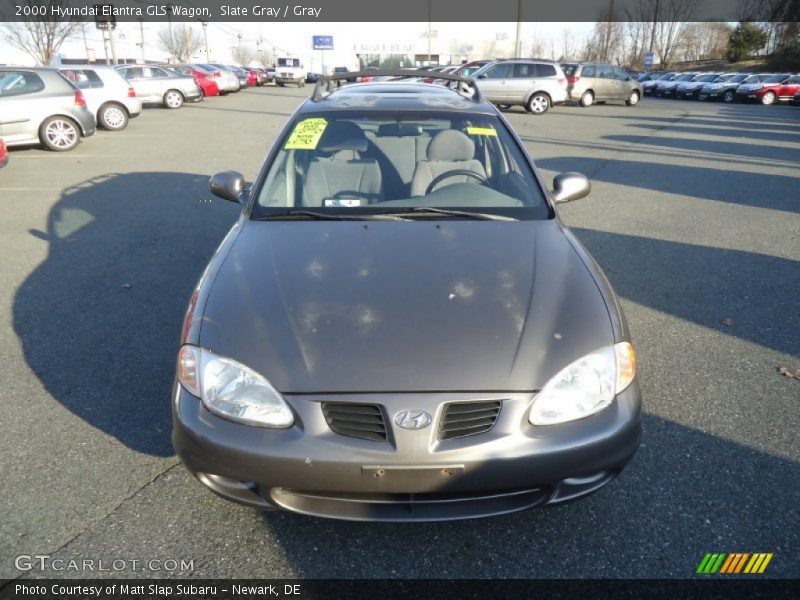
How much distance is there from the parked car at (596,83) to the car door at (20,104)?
62.5ft

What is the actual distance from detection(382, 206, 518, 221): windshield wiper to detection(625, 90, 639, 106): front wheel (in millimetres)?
25509

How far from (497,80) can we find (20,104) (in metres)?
15.0

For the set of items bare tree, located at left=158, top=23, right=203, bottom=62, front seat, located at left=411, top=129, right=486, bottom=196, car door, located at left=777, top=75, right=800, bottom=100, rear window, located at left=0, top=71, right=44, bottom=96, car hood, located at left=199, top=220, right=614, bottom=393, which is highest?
bare tree, located at left=158, top=23, right=203, bottom=62

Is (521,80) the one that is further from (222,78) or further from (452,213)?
(452,213)

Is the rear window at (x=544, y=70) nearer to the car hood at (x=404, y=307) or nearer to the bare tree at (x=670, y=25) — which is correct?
the car hood at (x=404, y=307)

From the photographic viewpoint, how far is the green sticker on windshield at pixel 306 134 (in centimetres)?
353

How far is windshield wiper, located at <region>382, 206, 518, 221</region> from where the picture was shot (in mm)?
3072

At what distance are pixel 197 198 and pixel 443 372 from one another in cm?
670

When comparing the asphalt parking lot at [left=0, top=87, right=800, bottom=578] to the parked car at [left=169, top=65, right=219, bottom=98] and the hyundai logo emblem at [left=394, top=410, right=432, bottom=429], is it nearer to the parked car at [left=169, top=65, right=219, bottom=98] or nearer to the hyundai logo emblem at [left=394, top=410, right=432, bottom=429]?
the hyundai logo emblem at [left=394, top=410, right=432, bottom=429]

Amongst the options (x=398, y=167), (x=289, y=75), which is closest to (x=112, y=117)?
(x=398, y=167)

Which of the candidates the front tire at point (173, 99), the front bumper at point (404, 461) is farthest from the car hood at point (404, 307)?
the front tire at point (173, 99)

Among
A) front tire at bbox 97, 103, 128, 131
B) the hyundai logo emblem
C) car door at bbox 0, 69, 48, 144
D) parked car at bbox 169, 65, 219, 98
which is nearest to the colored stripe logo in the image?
the hyundai logo emblem

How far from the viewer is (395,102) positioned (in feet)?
12.5

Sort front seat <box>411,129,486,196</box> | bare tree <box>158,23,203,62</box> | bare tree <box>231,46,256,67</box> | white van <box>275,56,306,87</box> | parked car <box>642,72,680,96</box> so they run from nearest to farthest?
front seat <box>411,129,486,196</box> → parked car <box>642,72,680,96</box> → white van <box>275,56,306,87</box> → bare tree <box>158,23,203,62</box> → bare tree <box>231,46,256,67</box>
